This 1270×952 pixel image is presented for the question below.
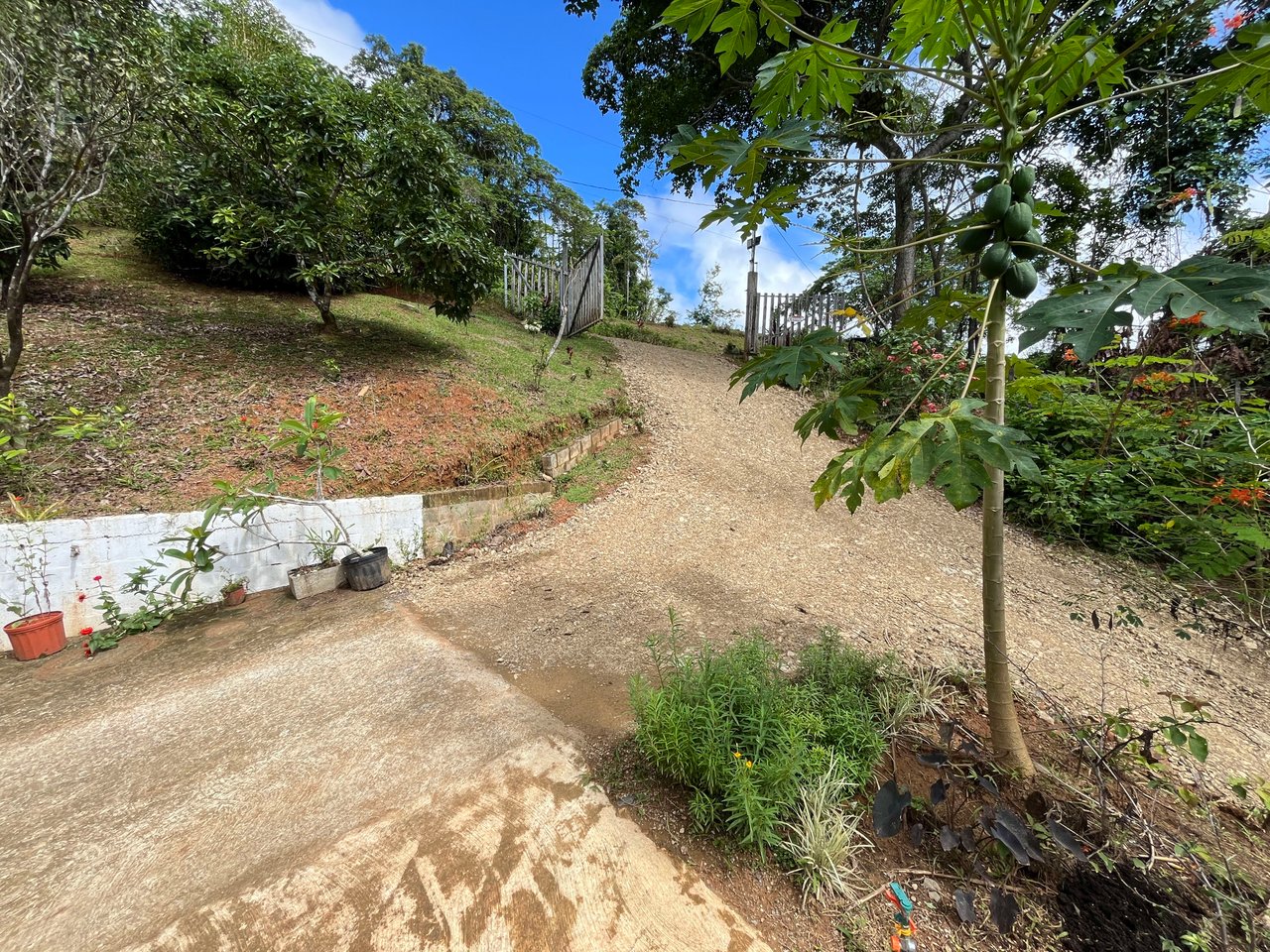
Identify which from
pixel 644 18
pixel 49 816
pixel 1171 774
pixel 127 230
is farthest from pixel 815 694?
pixel 127 230

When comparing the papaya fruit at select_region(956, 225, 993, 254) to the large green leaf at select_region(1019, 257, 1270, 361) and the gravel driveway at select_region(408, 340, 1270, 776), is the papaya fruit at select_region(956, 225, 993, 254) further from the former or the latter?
the gravel driveway at select_region(408, 340, 1270, 776)

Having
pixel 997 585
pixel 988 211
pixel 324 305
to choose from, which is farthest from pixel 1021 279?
pixel 324 305

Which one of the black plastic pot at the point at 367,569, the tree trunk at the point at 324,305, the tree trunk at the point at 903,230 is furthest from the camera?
the tree trunk at the point at 903,230

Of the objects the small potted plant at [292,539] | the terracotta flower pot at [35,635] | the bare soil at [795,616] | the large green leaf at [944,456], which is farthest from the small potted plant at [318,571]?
the large green leaf at [944,456]

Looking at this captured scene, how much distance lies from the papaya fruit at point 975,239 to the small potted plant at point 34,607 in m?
4.91

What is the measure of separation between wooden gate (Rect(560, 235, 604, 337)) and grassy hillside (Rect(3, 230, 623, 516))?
7.87 ft

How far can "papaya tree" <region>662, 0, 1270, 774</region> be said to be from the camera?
3.21ft

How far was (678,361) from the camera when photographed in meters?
9.53

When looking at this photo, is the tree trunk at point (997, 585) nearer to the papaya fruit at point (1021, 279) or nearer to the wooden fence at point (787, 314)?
the papaya fruit at point (1021, 279)

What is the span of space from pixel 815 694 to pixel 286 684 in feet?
8.87

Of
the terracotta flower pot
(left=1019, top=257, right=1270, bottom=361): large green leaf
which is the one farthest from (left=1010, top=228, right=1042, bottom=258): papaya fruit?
the terracotta flower pot

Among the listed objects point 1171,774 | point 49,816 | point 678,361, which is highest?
point 678,361

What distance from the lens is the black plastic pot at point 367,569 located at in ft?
11.0

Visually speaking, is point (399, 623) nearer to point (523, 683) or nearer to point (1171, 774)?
point (523, 683)
